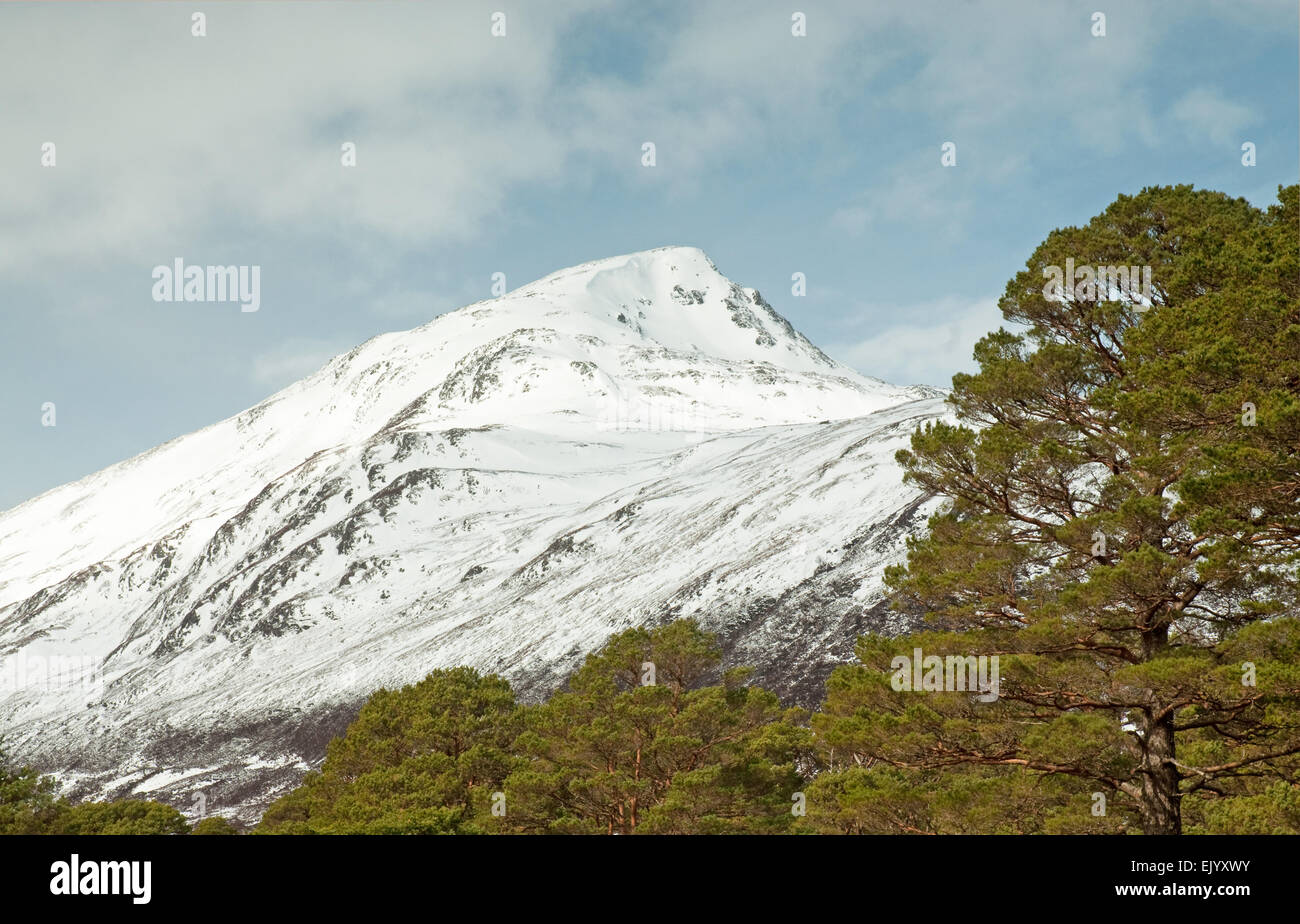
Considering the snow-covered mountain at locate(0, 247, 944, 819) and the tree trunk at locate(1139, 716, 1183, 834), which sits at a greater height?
the snow-covered mountain at locate(0, 247, 944, 819)

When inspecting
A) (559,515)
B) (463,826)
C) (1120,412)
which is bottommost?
(463,826)

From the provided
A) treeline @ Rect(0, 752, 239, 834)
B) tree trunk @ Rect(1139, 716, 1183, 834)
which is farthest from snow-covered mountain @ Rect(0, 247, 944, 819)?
tree trunk @ Rect(1139, 716, 1183, 834)

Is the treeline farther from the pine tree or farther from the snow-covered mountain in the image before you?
the snow-covered mountain

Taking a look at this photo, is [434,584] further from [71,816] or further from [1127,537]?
[1127,537]

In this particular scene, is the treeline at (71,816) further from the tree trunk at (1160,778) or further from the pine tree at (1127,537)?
the tree trunk at (1160,778)

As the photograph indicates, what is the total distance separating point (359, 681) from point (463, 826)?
79.0m

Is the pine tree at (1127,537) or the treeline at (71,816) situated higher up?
the pine tree at (1127,537)

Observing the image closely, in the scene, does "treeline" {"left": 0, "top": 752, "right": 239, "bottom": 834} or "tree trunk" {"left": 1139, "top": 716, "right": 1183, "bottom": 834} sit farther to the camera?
"treeline" {"left": 0, "top": 752, "right": 239, "bottom": 834}

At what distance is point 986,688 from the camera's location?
16766 mm

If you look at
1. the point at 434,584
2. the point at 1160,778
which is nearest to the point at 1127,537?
the point at 1160,778

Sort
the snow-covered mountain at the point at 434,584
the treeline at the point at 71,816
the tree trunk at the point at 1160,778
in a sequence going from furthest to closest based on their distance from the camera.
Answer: the snow-covered mountain at the point at 434,584 → the treeline at the point at 71,816 → the tree trunk at the point at 1160,778

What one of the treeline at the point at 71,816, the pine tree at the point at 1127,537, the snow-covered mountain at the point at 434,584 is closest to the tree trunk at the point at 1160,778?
the pine tree at the point at 1127,537
